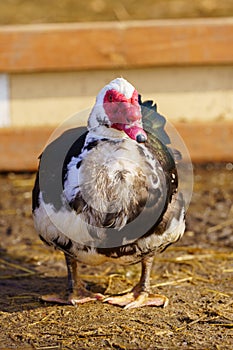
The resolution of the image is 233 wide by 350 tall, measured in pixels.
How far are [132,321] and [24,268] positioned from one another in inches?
43.0

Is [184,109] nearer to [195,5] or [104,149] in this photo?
[195,5]

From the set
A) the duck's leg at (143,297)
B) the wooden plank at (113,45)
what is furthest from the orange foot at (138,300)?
the wooden plank at (113,45)

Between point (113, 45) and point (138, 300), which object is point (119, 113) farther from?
point (113, 45)

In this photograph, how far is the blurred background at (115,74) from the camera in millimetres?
6164

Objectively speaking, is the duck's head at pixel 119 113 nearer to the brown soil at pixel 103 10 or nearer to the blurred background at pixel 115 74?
the blurred background at pixel 115 74

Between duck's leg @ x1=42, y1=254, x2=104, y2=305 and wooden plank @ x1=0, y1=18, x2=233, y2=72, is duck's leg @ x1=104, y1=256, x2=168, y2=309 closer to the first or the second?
duck's leg @ x1=42, y1=254, x2=104, y2=305

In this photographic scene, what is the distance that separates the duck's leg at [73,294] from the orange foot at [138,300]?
3.9 inches

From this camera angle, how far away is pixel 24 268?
4680 mm

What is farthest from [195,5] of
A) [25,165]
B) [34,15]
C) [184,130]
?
[25,165]

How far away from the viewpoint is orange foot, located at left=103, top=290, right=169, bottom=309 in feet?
13.2

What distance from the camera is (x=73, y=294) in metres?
4.10

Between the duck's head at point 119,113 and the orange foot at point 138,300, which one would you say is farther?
the orange foot at point 138,300

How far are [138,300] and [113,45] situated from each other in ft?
8.94

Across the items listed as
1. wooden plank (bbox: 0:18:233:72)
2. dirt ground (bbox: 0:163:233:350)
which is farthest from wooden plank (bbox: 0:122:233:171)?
wooden plank (bbox: 0:18:233:72)
